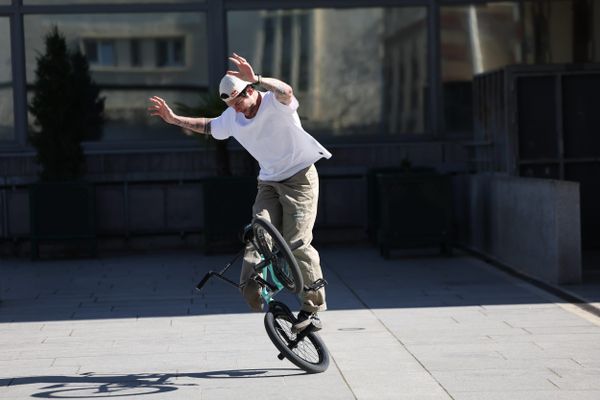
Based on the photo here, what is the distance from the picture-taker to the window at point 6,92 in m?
15.4

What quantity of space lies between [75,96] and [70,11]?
1.48m

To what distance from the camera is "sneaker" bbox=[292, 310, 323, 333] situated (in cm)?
709

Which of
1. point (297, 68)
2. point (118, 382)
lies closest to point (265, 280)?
point (118, 382)

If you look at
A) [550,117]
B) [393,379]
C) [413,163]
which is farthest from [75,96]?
[393,379]

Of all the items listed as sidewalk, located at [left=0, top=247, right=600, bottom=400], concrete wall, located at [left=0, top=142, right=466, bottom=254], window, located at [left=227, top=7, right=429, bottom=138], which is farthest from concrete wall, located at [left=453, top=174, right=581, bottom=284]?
window, located at [left=227, top=7, right=429, bottom=138]

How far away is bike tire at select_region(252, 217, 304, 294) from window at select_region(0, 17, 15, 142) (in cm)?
906

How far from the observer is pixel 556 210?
10633mm

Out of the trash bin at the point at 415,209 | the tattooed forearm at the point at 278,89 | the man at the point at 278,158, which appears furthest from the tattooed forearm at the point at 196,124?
the trash bin at the point at 415,209

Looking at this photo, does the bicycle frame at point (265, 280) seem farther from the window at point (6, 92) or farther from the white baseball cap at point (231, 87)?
the window at point (6, 92)

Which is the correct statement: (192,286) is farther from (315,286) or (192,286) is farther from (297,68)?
(297,68)

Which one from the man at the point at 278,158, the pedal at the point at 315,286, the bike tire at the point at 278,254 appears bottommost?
the pedal at the point at 315,286

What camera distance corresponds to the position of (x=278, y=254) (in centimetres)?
697

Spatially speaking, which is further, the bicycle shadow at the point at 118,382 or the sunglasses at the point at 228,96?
the sunglasses at the point at 228,96

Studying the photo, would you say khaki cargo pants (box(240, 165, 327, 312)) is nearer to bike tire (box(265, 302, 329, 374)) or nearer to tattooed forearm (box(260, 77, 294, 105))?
bike tire (box(265, 302, 329, 374))
